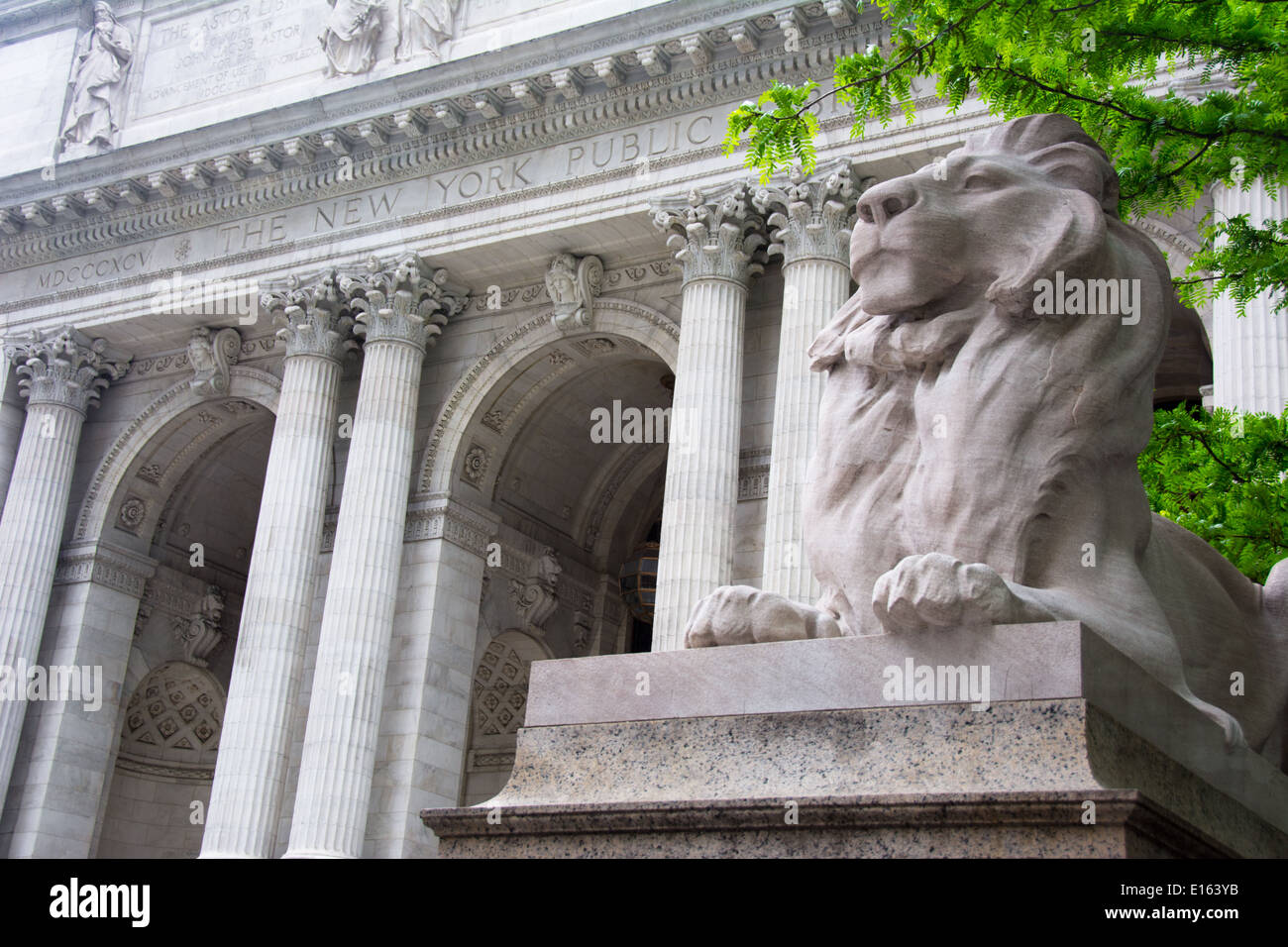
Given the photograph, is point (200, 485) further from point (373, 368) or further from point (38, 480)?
point (373, 368)

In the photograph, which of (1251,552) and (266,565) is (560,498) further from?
(1251,552)

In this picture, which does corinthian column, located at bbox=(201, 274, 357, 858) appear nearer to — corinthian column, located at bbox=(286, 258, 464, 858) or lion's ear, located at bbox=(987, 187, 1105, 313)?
corinthian column, located at bbox=(286, 258, 464, 858)

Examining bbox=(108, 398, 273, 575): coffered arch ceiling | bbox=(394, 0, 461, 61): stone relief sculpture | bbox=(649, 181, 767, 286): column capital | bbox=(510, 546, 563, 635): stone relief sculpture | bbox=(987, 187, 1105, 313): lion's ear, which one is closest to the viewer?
bbox=(987, 187, 1105, 313): lion's ear

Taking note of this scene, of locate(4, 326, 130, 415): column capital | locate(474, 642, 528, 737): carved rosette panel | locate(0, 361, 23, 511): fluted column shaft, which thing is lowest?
locate(474, 642, 528, 737): carved rosette panel

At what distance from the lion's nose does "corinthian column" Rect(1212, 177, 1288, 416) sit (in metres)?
11.7

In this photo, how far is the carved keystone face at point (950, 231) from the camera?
527cm

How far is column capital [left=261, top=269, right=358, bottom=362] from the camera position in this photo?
79.0 ft

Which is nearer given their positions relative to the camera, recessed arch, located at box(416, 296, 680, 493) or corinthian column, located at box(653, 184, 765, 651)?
corinthian column, located at box(653, 184, 765, 651)

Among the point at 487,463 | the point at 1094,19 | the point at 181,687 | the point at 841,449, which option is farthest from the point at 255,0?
the point at 841,449

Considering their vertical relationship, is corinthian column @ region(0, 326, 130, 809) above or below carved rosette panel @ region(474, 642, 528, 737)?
above

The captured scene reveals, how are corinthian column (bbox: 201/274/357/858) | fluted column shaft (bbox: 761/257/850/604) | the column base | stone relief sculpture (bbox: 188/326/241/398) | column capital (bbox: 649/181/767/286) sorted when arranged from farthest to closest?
1. stone relief sculpture (bbox: 188/326/241/398)
2. corinthian column (bbox: 201/274/357/858)
3. column capital (bbox: 649/181/767/286)
4. the column base
5. fluted column shaft (bbox: 761/257/850/604)

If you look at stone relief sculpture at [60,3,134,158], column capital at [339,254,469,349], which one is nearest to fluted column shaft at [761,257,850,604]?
column capital at [339,254,469,349]

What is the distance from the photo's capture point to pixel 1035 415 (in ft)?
16.5

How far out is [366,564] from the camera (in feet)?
73.2
